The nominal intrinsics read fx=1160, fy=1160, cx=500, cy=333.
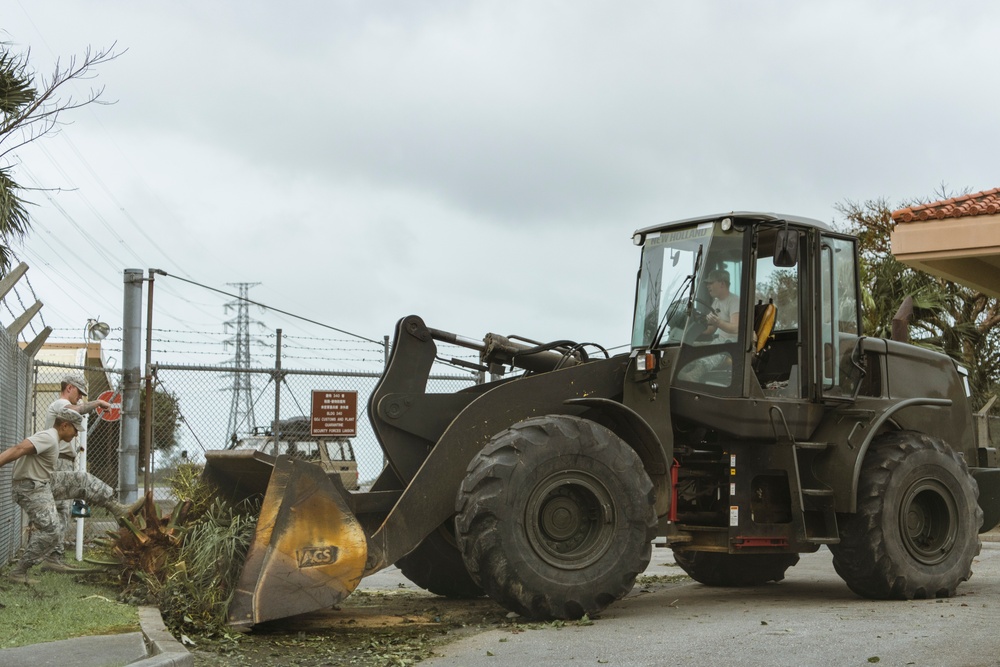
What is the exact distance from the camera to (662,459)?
9.00 meters

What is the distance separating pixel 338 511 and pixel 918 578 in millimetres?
4919

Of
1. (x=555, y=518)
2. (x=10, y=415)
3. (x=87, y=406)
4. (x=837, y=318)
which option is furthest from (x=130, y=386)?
(x=837, y=318)

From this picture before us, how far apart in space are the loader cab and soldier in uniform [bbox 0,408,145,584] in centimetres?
457

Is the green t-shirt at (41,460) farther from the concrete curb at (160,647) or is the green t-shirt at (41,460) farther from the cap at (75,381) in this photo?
the concrete curb at (160,647)

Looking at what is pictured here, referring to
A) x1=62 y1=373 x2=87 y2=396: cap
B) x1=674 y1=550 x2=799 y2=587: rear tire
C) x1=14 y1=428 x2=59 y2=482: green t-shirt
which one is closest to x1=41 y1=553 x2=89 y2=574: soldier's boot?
x1=14 y1=428 x2=59 y2=482: green t-shirt

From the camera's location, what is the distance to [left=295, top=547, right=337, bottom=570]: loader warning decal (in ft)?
25.4

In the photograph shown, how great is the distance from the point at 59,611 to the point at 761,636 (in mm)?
4747

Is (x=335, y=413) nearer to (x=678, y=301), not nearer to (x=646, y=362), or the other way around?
(x=678, y=301)

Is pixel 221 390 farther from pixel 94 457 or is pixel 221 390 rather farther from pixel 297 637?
pixel 94 457

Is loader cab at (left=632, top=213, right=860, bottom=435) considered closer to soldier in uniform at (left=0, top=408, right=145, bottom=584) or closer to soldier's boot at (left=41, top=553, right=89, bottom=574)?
soldier in uniform at (left=0, top=408, right=145, bottom=584)

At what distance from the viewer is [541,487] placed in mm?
8328

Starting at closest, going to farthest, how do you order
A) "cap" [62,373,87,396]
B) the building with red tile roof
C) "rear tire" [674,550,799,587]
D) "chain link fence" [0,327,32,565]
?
"cap" [62,373,87,396]
"chain link fence" [0,327,32,565]
"rear tire" [674,550,799,587]
the building with red tile roof

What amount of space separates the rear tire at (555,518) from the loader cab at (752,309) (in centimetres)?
109

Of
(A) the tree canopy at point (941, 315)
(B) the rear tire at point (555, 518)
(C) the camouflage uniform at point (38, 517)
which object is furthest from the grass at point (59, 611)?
(A) the tree canopy at point (941, 315)
